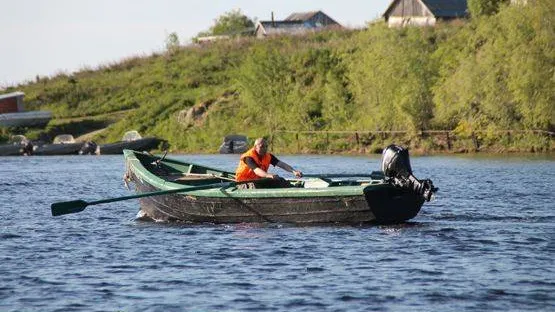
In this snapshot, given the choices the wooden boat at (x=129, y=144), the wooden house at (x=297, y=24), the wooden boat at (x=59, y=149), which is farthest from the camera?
the wooden house at (x=297, y=24)

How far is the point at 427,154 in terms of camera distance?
194ft

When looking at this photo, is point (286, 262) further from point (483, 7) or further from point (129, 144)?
point (483, 7)

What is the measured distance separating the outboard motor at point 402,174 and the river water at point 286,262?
3.13ft

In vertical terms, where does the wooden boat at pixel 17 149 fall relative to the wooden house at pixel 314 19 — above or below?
below

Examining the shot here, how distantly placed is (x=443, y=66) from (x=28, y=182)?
28.1 m

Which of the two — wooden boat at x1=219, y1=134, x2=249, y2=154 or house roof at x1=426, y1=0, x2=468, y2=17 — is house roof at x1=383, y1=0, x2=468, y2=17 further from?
wooden boat at x1=219, y1=134, x2=249, y2=154

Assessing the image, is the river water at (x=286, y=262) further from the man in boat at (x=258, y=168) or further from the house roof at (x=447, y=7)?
the house roof at (x=447, y=7)

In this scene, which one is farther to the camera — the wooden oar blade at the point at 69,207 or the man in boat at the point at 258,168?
the man in boat at the point at 258,168

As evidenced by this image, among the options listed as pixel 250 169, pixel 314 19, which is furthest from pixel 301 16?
pixel 250 169

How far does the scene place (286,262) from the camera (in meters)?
21.2

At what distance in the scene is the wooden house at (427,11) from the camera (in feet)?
309

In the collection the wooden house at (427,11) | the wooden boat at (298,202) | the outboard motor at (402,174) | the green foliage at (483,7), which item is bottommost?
the wooden boat at (298,202)

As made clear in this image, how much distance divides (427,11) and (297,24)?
2121 cm

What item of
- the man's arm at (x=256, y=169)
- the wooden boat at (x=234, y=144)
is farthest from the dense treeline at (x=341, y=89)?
the man's arm at (x=256, y=169)
